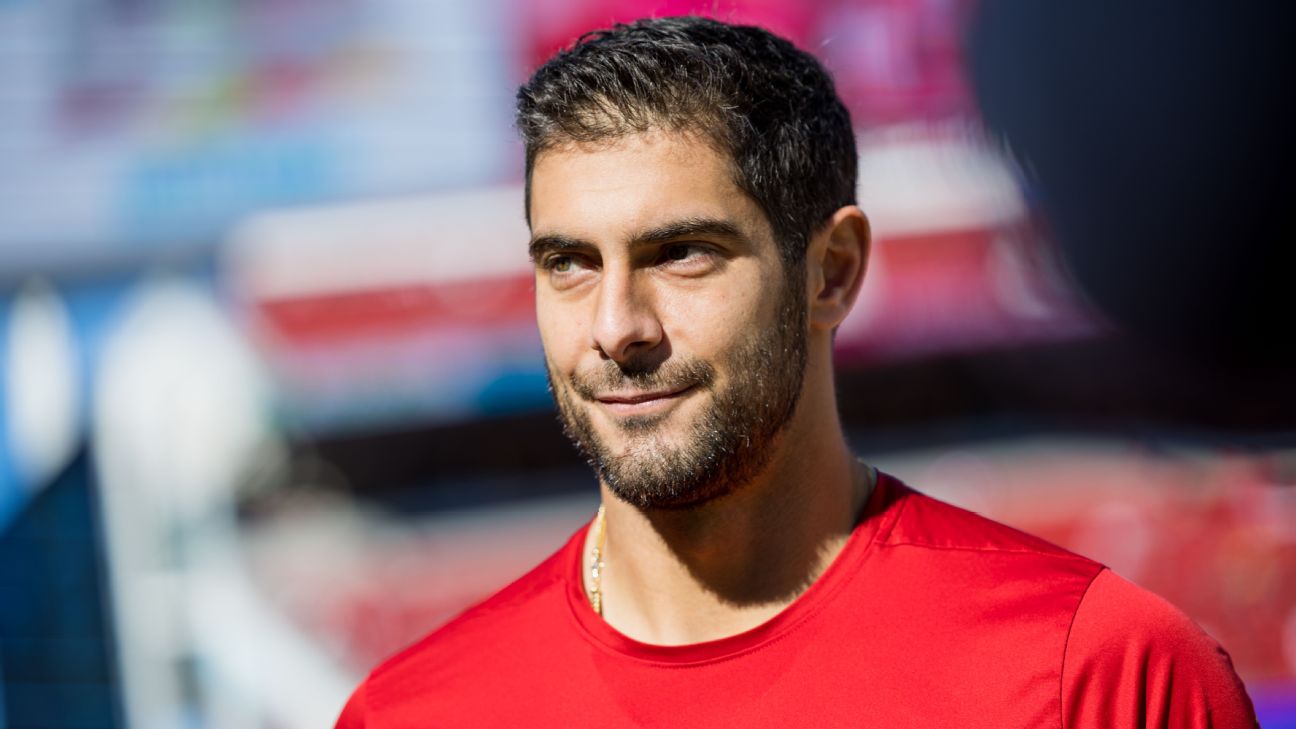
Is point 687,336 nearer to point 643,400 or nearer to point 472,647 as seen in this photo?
point 643,400

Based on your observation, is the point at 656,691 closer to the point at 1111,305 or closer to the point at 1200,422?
the point at 1111,305

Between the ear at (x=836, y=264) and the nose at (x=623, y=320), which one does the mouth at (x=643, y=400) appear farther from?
the ear at (x=836, y=264)

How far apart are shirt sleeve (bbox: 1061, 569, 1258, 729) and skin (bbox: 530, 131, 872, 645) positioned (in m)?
0.33

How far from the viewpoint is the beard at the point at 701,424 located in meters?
1.56

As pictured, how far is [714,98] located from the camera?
5.32 feet

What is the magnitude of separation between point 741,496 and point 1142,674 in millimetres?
492

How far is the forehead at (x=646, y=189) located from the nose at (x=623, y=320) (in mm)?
58

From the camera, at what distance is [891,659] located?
5.09 feet

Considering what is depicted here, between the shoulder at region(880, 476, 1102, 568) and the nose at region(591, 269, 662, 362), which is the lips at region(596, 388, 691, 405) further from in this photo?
the shoulder at region(880, 476, 1102, 568)

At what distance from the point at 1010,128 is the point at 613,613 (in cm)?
230

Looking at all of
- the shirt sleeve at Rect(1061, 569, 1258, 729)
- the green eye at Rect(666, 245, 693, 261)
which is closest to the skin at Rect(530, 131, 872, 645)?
the green eye at Rect(666, 245, 693, 261)

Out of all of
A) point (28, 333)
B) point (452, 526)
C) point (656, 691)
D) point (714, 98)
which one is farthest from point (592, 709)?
point (28, 333)

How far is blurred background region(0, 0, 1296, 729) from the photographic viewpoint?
3.71 m

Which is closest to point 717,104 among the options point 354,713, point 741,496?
point 741,496
